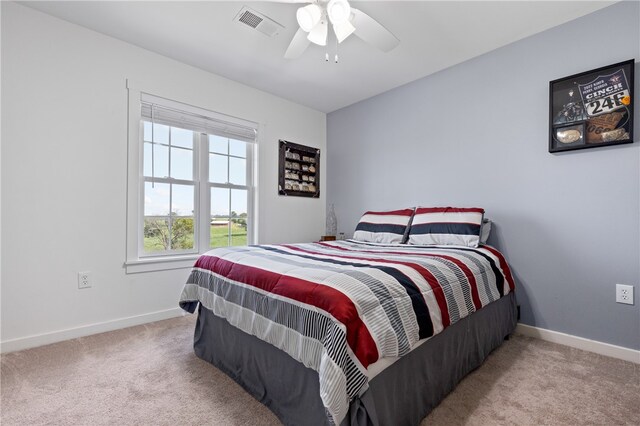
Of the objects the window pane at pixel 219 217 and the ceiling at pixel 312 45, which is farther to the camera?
the window pane at pixel 219 217

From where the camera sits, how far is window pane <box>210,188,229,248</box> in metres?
3.25

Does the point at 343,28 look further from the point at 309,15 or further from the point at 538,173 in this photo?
the point at 538,173

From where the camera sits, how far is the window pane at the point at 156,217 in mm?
2812

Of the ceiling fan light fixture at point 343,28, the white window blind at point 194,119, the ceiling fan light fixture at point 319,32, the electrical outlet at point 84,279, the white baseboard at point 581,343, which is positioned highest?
the ceiling fan light fixture at point 319,32

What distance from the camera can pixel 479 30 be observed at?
2420mm

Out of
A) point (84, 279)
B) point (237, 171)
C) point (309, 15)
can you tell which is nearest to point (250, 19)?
point (309, 15)

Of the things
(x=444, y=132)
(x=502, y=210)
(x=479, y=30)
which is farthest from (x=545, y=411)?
(x=479, y=30)

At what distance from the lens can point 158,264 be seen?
9.20ft

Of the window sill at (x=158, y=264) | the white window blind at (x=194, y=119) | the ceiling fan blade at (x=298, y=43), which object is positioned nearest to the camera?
the ceiling fan blade at (x=298, y=43)

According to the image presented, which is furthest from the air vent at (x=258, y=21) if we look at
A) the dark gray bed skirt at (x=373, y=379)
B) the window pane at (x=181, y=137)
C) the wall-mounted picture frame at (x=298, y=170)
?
the dark gray bed skirt at (x=373, y=379)

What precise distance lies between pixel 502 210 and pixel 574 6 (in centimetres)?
155

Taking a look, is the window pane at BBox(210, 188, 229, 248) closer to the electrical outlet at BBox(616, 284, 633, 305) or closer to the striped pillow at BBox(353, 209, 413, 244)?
the striped pillow at BBox(353, 209, 413, 244)

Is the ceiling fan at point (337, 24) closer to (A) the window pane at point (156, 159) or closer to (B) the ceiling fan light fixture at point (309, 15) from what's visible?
(B) the ceiling fan light fixture at point (309, 15)

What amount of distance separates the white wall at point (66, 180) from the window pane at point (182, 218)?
291 mm
